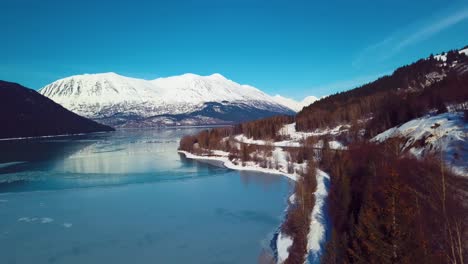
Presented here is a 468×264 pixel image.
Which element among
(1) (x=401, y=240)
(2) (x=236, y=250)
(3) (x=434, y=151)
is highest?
(3) (x=434, y=151)

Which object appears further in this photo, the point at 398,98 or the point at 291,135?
the point at 291,135

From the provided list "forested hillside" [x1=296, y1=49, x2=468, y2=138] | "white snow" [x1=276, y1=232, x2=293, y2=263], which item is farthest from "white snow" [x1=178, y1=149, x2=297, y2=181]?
"white snow" [x1=276, y1=232, x2=293, y2=263]

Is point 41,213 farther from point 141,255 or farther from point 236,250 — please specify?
point 236,250

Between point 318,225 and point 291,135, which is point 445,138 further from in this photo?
point 291,135

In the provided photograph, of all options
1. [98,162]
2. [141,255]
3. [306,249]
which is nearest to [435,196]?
[306,249]

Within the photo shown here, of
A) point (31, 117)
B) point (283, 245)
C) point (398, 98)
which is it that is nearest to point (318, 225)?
point (283, 245)

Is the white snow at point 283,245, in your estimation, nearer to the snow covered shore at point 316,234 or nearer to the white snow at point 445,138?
the snow covered shore at point 316,234
